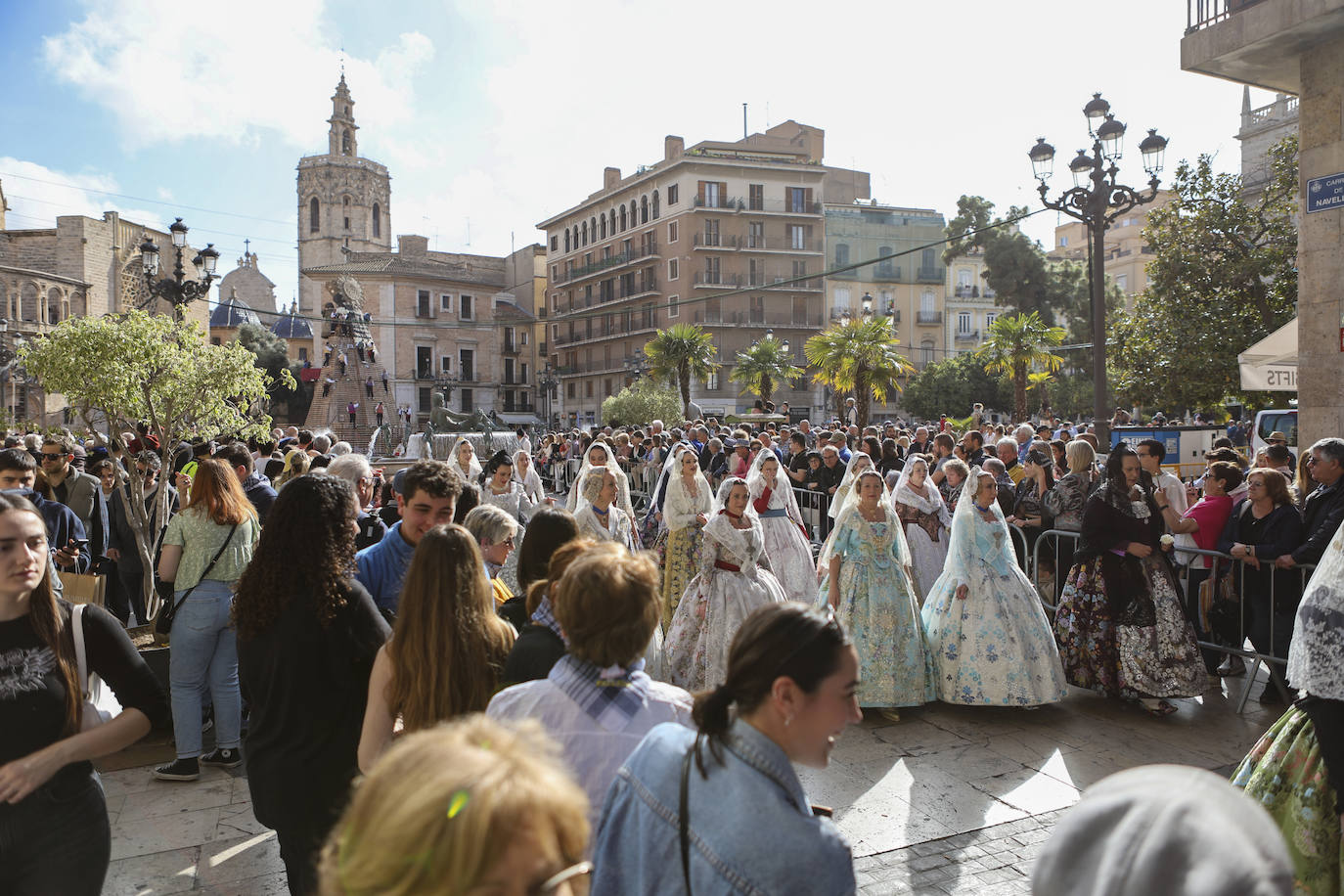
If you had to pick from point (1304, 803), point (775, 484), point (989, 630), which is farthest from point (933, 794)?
point (775, 484)

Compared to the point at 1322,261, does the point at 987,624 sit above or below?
below

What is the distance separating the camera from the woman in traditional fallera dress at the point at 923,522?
860 centimetres

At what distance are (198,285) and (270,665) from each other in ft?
43.7

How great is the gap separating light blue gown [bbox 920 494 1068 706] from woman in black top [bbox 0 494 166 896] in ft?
17.2

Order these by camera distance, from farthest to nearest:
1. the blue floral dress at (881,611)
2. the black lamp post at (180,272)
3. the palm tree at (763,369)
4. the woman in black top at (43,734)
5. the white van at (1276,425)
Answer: the palm tree at (763,369) < the white van at (1276,425) < the black lamp post at (180,272) < the blue floral dress at (881,611) < the woman in black top at (43,734)

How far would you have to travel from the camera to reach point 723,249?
54.4 metres

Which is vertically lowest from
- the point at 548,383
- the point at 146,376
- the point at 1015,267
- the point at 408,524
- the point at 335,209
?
the point at 408,524

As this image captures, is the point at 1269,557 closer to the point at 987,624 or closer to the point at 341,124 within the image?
the point at 987,624

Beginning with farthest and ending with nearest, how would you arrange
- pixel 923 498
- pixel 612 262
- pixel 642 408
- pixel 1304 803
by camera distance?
pixel 612 262, pixel 642 408, pixel 923 498, pixel 1304 803

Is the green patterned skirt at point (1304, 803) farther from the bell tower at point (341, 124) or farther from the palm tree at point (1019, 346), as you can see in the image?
the bell tower at point (341, 124)

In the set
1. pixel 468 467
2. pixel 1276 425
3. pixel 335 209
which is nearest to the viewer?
pixel 468 467

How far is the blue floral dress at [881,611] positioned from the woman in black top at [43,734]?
460cm

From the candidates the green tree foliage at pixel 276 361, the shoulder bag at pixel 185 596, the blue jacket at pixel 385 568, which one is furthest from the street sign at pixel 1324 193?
the green tree foliage at pixel 276 361

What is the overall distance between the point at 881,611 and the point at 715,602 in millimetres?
1196
